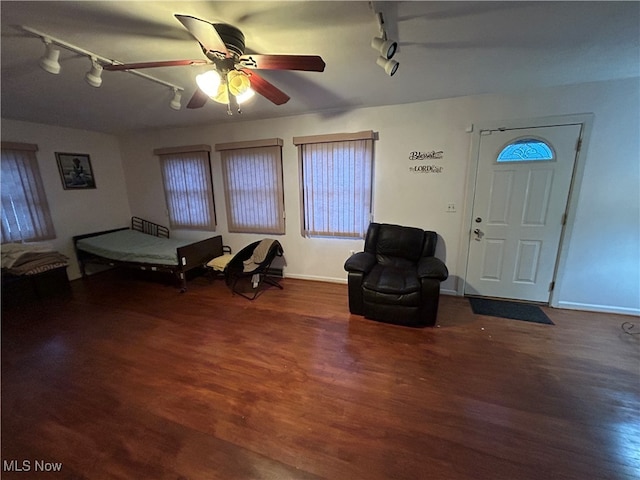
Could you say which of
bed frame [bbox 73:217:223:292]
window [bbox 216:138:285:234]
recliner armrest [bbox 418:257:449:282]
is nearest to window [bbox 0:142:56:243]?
bed frame [bbox 73:217:223:292]

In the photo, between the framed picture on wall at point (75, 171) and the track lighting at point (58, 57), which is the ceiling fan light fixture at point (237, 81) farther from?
the framed picture on wall at point (75, 171)

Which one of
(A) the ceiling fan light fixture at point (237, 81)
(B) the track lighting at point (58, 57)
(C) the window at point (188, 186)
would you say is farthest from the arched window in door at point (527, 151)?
(C) the window at point (188, 186)

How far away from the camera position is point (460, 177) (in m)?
3.07

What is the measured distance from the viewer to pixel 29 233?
361cm

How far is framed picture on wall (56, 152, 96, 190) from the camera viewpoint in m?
Result: 3.89

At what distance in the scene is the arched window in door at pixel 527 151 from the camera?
108 inches

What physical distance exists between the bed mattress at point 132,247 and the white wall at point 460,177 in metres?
1.14

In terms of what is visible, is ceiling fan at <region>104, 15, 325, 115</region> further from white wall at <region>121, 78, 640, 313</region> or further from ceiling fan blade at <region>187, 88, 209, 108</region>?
white wall at <region>121, 78, 640, 313</region>

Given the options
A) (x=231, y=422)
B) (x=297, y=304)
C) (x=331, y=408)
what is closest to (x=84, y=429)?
(x=231, y=422)

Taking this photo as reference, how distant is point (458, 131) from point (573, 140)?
A: 1.10m

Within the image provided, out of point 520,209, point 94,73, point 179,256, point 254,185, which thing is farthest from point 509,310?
point 94,73

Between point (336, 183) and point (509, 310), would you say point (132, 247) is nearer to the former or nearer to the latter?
point (336, 183)

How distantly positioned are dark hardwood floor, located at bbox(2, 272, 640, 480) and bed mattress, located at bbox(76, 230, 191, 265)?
91cm

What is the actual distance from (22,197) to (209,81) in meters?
3.88
